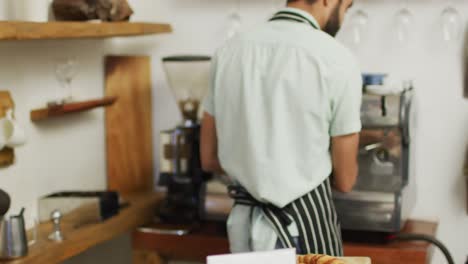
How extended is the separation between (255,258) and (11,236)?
1161mm

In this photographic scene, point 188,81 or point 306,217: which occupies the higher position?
point 188,81

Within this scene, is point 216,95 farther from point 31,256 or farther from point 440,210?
point 440,210

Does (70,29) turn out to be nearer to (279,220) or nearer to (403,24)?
(279,220)

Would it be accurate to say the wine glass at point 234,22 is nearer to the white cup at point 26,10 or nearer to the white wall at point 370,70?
the white wall at point 370,70

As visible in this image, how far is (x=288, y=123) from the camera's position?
7.25 feet

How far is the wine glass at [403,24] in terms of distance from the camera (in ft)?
9.80

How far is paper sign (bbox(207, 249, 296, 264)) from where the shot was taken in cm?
136

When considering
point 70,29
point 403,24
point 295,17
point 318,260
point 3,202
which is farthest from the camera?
point 403,24

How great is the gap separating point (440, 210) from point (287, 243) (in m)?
1.04

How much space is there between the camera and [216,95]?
2.33 m

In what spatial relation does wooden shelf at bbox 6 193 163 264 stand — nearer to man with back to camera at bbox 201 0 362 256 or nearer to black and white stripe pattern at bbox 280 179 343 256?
man with back to camera at bbox 201 0 362 256

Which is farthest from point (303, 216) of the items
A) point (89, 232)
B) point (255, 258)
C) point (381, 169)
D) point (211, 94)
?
point (255, 258)

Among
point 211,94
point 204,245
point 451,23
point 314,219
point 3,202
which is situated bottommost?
point 204,245

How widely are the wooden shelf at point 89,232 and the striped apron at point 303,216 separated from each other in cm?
64
